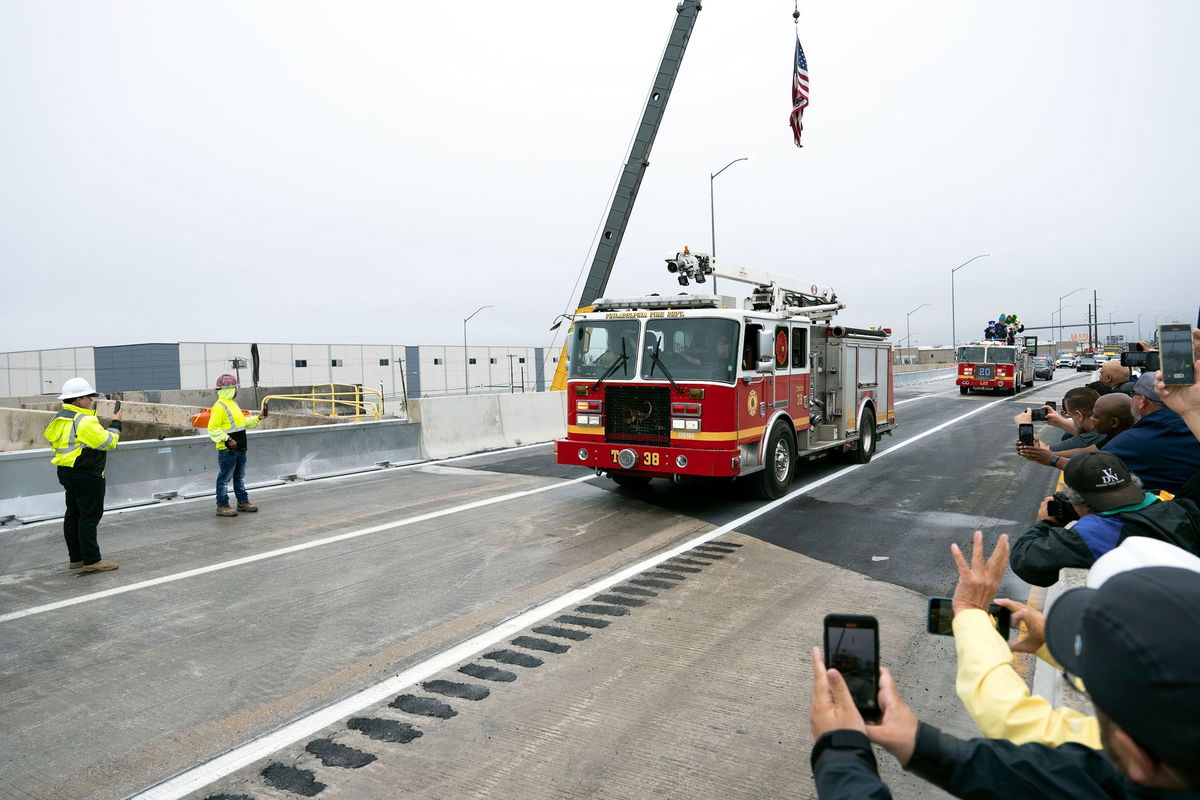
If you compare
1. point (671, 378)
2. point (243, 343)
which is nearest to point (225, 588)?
point (671, 378)

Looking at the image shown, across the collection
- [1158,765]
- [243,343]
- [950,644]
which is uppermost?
[243,343]

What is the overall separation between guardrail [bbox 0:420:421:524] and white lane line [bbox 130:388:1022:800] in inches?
281

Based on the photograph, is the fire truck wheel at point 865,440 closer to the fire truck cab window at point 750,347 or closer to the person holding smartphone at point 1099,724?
the fire truck cab window at point 750,347

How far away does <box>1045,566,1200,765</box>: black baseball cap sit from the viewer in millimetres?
1302

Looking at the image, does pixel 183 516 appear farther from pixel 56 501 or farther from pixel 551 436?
pixel 551 436

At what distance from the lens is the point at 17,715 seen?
14.5 feet

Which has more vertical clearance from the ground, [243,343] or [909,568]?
[243,343]

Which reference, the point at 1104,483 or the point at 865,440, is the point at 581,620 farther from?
the point at 865,440

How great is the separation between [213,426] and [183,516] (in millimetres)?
1189

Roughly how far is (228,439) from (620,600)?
5.97 m

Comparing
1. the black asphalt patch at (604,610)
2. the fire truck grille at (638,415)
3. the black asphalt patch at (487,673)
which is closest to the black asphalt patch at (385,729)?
the black asphalt patch at (487,673)

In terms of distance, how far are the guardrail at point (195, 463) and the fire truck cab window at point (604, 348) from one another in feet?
16.3

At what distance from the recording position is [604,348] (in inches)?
412

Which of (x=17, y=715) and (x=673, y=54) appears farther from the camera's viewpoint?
(x=673, y=54)
